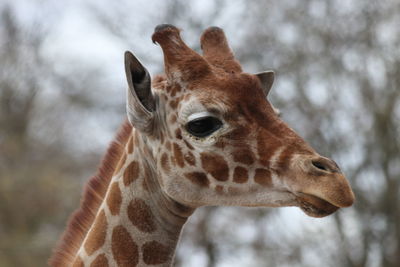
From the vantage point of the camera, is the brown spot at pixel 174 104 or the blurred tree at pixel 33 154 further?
the blurred tree at pixel 33 154

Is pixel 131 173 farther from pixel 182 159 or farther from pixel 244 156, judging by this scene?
pixel 244 156

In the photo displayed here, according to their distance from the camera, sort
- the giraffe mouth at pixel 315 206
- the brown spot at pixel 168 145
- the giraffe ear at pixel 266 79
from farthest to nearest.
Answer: the giraffe ear at pixel 266 79
the brown spot at pixel 168 145
the giraffe mouth at pixel 315 206

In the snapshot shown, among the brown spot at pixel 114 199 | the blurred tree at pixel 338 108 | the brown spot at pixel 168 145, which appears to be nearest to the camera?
the brown spot at pixel 168 145

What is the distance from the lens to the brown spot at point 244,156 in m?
5.37

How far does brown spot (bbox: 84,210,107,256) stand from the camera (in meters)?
5.73

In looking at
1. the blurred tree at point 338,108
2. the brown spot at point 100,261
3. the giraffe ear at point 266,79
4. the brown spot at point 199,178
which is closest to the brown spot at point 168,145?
the brown spot at point 199,178

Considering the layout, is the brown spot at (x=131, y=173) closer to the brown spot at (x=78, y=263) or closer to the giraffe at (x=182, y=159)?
the giraffe at (x=182, y=159)

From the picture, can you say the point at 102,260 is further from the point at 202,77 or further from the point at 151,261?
the point at 202,77

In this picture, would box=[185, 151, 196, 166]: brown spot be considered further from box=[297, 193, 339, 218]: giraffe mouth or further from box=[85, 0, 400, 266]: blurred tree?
box=[85, 0, 400, 266]: blurred tree

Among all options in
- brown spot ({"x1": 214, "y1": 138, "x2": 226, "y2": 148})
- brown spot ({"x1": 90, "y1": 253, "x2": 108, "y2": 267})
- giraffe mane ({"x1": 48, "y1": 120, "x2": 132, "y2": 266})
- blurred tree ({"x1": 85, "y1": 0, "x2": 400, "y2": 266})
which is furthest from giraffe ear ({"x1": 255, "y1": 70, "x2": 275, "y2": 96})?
blurred tree ({"x1": 85, "y1": 0, "x2": 400, "y2": 266})

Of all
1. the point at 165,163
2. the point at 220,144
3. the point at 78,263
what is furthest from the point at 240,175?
the point at 78,263

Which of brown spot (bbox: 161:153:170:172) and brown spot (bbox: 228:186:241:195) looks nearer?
brown spot (bbox: 228:186:241:195)

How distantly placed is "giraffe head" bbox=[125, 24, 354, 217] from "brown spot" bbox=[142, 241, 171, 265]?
418mm

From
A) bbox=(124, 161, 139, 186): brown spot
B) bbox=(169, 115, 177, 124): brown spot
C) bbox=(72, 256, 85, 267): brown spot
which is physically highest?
bbox=(169, 115, 177, 124): brown spot
